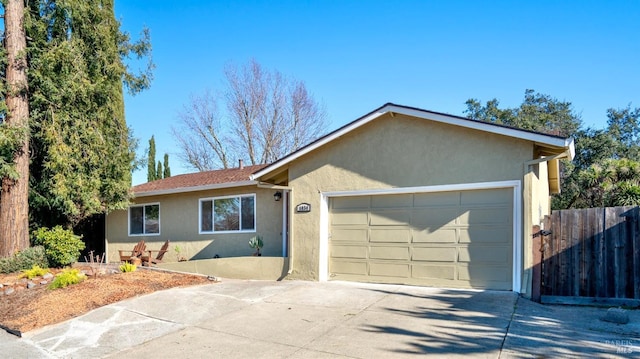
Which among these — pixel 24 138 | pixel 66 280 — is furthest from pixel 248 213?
pixel 24 138

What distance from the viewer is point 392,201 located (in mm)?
9234

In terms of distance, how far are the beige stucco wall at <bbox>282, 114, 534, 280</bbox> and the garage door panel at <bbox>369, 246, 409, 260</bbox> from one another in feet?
4.42

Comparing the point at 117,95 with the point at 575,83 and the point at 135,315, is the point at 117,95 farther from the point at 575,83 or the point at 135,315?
the point at 575,83

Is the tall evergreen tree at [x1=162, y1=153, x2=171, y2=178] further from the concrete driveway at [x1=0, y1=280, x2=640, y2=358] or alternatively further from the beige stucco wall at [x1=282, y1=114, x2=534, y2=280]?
the concrete driveway at [x1=0, y1=280, x2=640, y2=358]

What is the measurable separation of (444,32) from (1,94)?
14.2 m

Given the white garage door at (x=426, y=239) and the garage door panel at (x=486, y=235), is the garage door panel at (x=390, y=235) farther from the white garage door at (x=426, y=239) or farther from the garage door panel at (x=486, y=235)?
the garage door panel at (x=486, y=235)

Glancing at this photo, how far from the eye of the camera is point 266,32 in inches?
723

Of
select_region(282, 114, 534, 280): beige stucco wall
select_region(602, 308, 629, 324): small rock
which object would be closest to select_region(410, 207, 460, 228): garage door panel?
select_region(282, 114, 534, 280): beige stucco wall

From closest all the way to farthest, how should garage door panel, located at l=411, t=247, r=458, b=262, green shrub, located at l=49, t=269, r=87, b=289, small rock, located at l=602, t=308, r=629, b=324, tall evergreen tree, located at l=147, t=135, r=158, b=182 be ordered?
small rock, located at l=602, t=308, r=629, b=324
garage door panel, located at l=411, t=247, r=458, b=262
green shrub, located at l=49, t=269, r=87, b=289
tall evergreen tree, located at l=147, t=135, r=158, b=182

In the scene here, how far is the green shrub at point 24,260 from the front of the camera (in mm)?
12226

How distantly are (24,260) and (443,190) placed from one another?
12.3 m

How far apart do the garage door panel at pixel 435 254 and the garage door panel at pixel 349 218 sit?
53.3 inches

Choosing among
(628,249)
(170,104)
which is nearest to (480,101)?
(170,104)

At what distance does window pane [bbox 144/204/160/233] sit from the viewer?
15188mm
